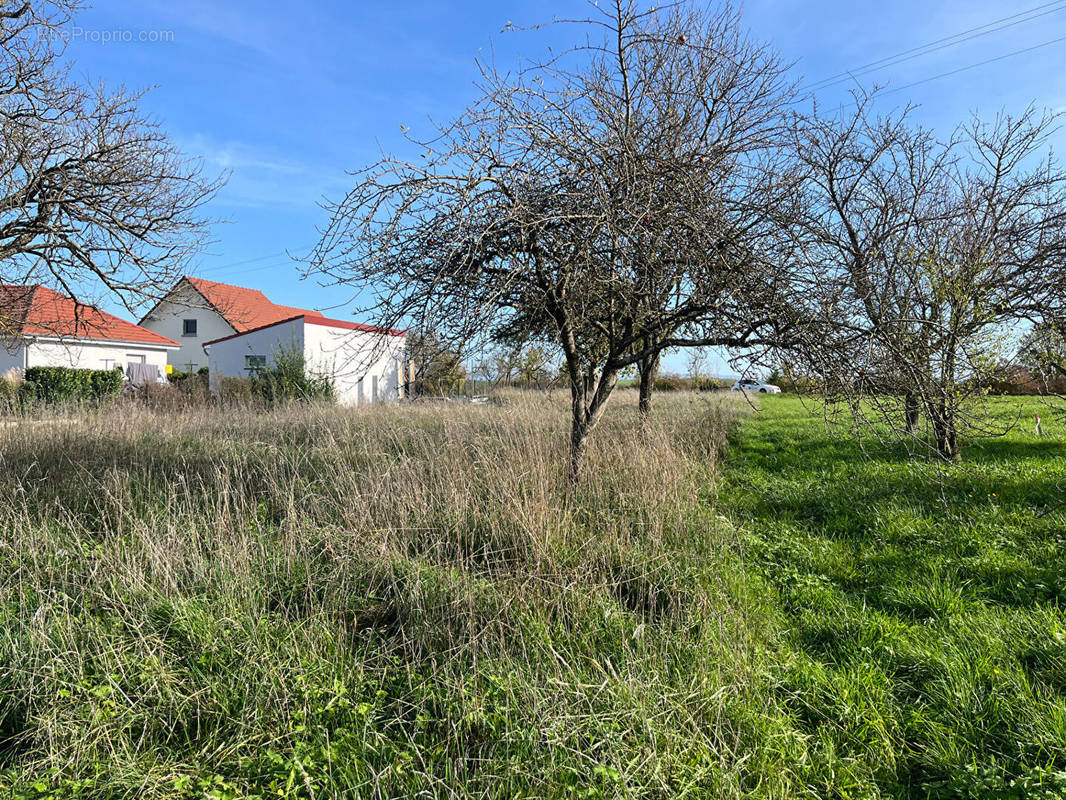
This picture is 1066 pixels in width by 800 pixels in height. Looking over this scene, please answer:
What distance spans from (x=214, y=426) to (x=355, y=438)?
3650 millimetres

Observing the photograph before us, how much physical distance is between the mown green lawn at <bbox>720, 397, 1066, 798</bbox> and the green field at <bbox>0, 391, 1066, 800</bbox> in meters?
0.02

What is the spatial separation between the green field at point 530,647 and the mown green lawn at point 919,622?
0.02 metres

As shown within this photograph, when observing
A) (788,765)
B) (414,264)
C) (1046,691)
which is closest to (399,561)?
(414,264)

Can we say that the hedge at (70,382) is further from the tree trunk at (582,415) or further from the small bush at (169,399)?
the tree trunk at (582,415)

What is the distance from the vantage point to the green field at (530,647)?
7.06 feet

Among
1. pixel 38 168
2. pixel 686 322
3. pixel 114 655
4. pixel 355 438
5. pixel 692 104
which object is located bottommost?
pixel 114 655

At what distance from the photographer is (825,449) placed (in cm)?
869

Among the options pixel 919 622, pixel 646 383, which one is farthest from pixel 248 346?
pixel 919 622

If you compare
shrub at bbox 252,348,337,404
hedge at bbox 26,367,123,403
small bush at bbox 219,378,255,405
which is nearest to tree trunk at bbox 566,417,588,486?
shrub at bbox 252,348,337,404

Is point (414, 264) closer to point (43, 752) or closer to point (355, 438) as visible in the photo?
point (43, 752)

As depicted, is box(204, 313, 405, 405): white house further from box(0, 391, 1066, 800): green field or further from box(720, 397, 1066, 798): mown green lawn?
box(720, 397, 1066, 798): mown green lawn

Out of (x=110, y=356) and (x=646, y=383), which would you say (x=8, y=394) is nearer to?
(x=110, y=356)

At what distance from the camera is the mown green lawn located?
7.55 ft

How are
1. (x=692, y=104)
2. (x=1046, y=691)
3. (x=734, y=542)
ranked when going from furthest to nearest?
(x=692, y=104), (x=734, y=542), (x=1046, y=691)
